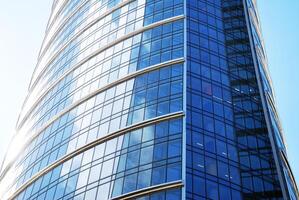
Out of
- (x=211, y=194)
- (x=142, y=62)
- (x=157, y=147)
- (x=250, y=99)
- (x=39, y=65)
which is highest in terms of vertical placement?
(x=39, y=65)

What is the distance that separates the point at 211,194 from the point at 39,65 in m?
44.3

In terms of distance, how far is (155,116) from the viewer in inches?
1818

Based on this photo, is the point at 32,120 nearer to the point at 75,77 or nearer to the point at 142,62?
the point at 75,77

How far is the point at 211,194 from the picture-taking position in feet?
132

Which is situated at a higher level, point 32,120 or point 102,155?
point 32,120

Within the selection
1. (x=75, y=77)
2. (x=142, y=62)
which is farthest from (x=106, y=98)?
(x=75, y=77)

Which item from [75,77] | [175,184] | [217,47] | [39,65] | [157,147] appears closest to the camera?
[175,184]

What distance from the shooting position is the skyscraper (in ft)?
139

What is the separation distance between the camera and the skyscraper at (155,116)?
1667 inches

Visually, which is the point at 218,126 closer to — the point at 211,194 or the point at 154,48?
the point at 211,194

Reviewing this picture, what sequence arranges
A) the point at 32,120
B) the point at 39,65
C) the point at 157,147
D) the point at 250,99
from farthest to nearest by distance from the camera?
1. the point at 39,65
2. the point at 32,120
3. the point at 250,99
4. the point at 157,147

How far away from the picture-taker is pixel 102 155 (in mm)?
46375

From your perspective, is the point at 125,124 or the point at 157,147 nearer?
the point at 157,147

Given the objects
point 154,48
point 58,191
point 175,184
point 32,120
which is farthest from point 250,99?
point 32,120
